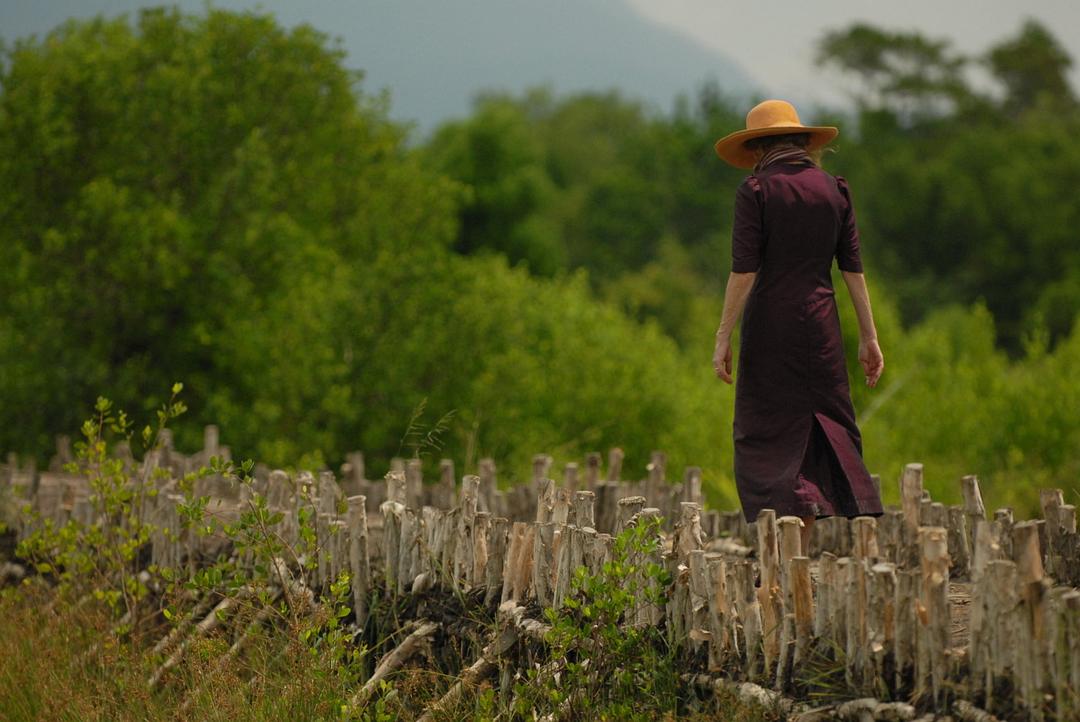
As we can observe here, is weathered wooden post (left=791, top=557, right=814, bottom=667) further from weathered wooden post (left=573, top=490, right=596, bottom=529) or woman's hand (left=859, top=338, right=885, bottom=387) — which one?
woman's hand (left=859, top=338, right=885, bottom=387)

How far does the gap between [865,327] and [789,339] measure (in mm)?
364

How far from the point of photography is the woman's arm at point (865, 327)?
6047 mm

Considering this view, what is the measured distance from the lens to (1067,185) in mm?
45625

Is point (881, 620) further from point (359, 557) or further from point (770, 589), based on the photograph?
point (359, 557)

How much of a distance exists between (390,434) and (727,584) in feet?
34.2

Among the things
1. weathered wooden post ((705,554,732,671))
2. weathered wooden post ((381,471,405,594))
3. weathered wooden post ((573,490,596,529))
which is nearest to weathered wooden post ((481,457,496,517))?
weathered wooden post ((381,471,405,594))

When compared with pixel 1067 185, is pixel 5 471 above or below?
below

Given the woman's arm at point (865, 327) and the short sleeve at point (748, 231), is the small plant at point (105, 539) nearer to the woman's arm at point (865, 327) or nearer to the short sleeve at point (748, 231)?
the short sleeve at point (748, 231)

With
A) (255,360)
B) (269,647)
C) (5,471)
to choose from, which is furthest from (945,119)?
(269,647)

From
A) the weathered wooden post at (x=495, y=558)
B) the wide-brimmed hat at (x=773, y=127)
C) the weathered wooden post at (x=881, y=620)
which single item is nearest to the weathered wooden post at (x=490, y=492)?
the weathered wooden post at (x=495, y=558)

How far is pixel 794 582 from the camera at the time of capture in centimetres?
489

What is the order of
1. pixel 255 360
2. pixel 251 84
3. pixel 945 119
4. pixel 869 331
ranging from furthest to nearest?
pixel 945 119 → pixel 251 84 → pixel 255 360 → pixel 869 331

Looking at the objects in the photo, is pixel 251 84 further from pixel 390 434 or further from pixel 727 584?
pixel 727 584

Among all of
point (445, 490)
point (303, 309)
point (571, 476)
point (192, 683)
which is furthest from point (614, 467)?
point (303, 309)
